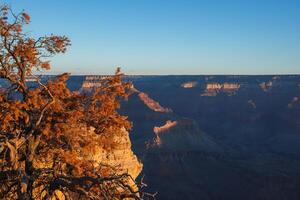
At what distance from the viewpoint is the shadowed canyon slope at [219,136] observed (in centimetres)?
6081

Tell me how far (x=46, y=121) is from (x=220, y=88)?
443 feet

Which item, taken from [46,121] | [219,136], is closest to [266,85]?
[219,136]

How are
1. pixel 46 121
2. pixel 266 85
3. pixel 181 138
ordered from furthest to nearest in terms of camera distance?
pixel 266 85 → pixel 181 138 → pixel 46 121

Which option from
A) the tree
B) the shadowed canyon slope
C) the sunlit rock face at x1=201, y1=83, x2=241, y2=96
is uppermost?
the tree

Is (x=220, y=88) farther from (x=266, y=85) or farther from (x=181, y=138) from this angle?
(x=181, y=138)

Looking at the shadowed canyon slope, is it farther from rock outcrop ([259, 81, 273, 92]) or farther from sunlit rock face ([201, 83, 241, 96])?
rock outcrop ([259, 81, 273, 92])

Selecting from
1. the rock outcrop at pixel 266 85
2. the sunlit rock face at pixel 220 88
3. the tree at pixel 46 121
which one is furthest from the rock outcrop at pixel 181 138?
the tree at pixel 46 121

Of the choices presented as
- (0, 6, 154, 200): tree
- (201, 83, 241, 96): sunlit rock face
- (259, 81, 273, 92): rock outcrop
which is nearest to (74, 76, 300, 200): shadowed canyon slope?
(201, 83, 241, 96): sunlit rock face

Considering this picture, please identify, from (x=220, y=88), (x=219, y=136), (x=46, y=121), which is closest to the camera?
(x=46, y=121)

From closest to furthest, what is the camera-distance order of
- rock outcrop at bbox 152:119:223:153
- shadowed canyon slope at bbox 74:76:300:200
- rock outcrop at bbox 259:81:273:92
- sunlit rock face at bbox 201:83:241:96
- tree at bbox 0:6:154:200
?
tree at bbox 0:6:154:200
shadowed canyon slope at bbox 74:76:300:200
rock outcrop at bbox 152:119:223:153
sunlit rock face at bbox 201:83:241:96
rock outcrop at bbox 259:81:273:92

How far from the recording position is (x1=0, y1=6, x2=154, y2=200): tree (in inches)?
375

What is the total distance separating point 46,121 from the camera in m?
10.7

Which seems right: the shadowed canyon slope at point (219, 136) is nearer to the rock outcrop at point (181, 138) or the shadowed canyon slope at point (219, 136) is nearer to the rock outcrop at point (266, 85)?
the rock outcrop at point (181, 138)

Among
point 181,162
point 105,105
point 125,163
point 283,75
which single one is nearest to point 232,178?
point 181,162
